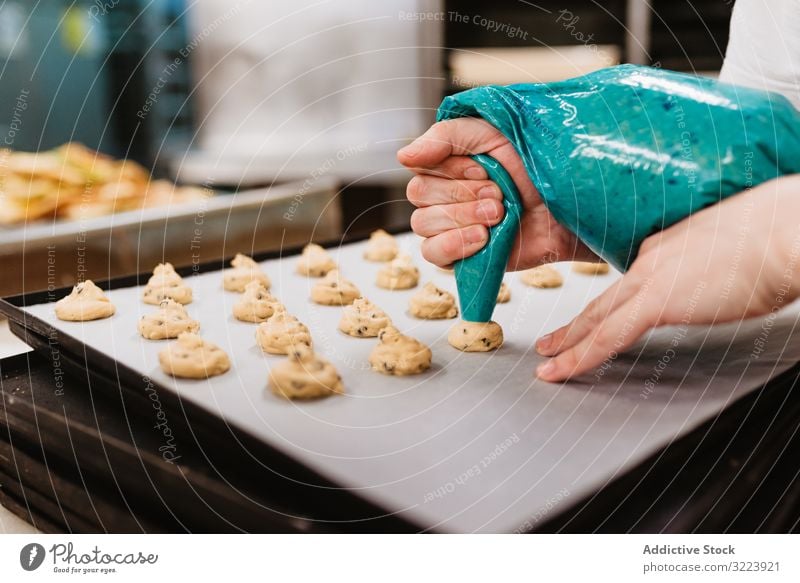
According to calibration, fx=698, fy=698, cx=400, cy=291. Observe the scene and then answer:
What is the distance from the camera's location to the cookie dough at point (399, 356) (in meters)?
0.87

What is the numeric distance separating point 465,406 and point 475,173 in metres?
0.29

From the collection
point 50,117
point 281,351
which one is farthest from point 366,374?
point 50,117

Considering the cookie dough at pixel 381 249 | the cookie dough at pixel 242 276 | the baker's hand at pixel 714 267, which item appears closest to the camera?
the baker's hand at pixel 714 267

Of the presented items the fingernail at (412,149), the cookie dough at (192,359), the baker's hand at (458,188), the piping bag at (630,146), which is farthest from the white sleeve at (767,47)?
the cookie dough at (192,359)

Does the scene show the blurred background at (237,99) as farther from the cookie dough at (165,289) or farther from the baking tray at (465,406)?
the baking tray at (465,406)

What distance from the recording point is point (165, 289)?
111 cm

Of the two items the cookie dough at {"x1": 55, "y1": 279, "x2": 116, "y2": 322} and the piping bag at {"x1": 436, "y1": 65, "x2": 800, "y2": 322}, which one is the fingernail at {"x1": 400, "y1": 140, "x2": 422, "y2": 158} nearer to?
the piping bag at {"x1": 436, "y1": 65, "x2": 800, "y2": 322}

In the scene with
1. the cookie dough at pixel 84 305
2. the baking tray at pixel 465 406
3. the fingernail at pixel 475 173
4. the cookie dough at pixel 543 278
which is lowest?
the baking tray at pixel 465 406

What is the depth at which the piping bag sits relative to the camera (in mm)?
757

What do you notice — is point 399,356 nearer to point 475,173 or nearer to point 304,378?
point 304,378

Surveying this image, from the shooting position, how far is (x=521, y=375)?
2.81ft

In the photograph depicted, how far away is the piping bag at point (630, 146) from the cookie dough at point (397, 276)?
37cm
